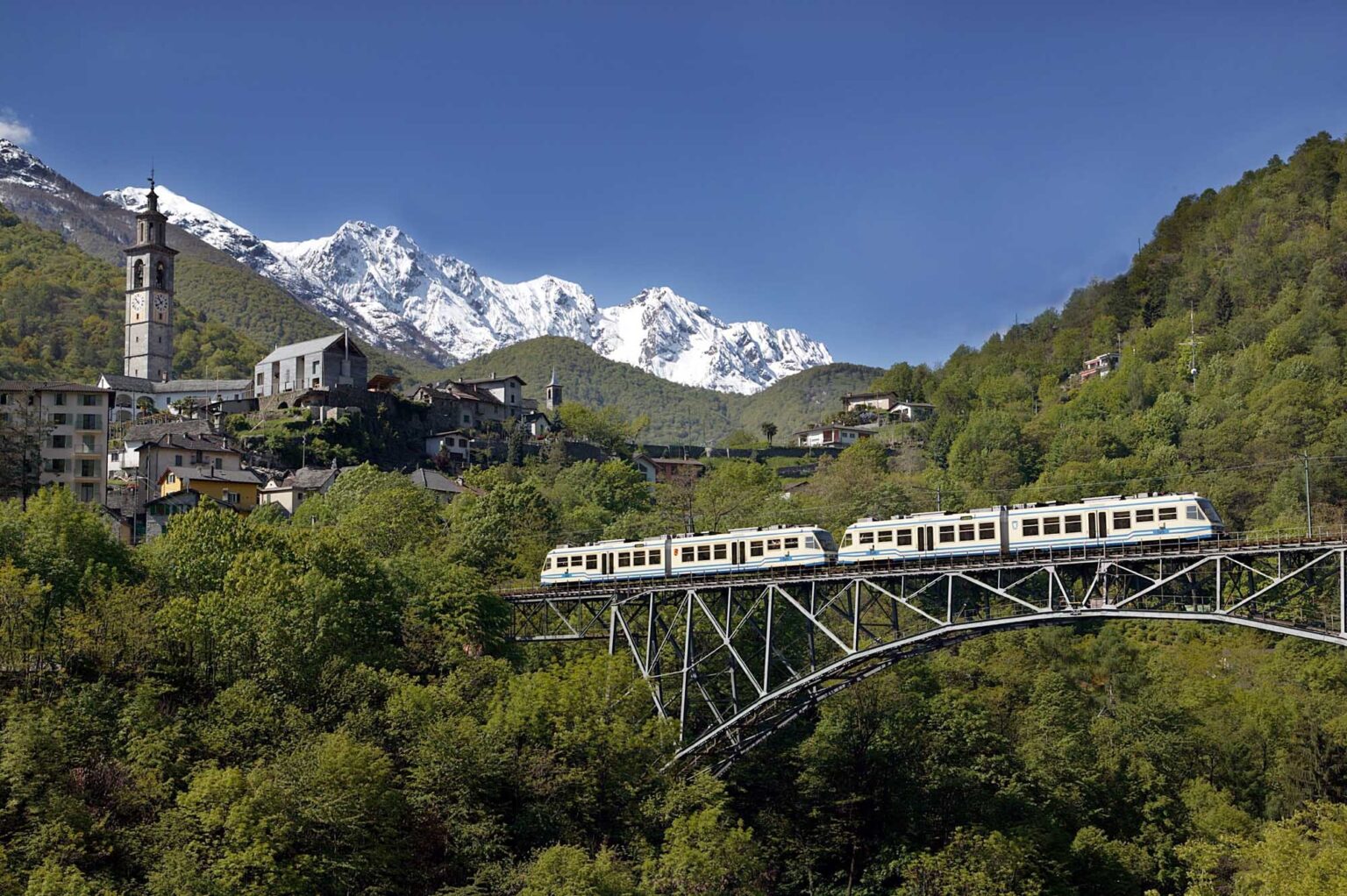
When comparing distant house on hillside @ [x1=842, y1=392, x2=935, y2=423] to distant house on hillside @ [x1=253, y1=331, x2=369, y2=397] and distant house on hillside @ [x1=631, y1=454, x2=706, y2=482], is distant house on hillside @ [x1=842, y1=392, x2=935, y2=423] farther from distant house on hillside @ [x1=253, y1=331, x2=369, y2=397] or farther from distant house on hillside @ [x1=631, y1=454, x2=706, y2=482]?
distant house on hillside @ [x1=253, y1=331, x2=369, y2=397]

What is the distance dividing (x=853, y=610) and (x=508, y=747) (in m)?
12.8

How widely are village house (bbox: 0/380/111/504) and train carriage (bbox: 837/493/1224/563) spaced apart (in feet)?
180

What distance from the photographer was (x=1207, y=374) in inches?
4663

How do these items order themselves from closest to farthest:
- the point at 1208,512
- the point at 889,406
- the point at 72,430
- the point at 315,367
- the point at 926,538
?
1. the point at 1208,512
2. the point at 926,538
3. the point at 72,430
4. the point at 315,367
5. the point at 889,406

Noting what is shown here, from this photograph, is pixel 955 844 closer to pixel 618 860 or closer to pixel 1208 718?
pixel 618 860

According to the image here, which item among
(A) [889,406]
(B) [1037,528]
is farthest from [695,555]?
(A) [889,406]

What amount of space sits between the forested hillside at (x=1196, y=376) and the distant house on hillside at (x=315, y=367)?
162 feet

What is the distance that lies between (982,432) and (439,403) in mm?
45969

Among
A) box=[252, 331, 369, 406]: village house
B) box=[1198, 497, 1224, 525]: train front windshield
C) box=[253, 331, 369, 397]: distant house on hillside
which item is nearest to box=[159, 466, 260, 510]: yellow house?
box=[252, 331, 369, 406]: village house

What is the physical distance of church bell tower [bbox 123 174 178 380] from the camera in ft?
454

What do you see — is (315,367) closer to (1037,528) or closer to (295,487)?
(295,487)

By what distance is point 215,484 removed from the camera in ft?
294

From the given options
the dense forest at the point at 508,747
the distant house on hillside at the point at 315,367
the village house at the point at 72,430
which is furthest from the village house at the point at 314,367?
the dense forest at the point at 508,747

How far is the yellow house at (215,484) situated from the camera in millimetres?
88000
